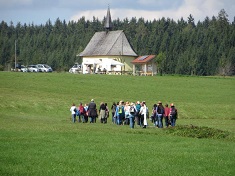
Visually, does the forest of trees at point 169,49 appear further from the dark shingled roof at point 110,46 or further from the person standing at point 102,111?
the person standing at point 102,111

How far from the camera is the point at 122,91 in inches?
2308

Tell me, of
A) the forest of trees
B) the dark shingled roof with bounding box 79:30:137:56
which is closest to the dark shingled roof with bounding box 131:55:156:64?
the dark shingled roof with bounding box 79:30:137:56

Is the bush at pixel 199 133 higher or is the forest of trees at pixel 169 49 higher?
the forest of trees at pixel 169 49

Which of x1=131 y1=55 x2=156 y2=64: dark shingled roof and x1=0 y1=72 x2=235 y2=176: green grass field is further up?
x1=131 y1=55 x2=156 y2=64: dark shingled roof

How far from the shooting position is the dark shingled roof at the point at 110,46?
10131cm

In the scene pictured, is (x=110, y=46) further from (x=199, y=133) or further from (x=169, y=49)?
(x=199, y=133)

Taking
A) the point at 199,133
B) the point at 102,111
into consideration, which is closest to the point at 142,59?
the point at 102,111

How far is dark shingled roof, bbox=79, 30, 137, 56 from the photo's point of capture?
3989 inches

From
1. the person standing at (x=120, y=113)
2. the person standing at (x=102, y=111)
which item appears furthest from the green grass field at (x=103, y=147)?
the person standing at (x=102, y=111)

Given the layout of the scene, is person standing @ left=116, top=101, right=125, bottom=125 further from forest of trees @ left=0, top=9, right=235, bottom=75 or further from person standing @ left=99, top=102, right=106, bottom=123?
forest of trees @ left=0, top=9, right=235, bottom=75

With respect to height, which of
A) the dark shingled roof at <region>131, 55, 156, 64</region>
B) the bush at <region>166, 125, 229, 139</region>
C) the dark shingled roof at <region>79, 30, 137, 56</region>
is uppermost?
the dark shingled roof at <region>79, 30, 137, 56</region>

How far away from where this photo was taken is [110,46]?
335ft

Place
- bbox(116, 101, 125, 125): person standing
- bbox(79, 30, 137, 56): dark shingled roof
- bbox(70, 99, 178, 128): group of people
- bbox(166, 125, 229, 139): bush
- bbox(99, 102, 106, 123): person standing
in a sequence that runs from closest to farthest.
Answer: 1. bbox(166, 125, 229, 139): bush
2. bbox(70, 99, 178, 128): group of people
3. bbox(116, 101, 125, 125): person standing
4. bbox(99, 102, 106, 123): person standing
5. bbox(79, 30, 137, 56): dark shingled roof

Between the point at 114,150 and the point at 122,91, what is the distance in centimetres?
3993
